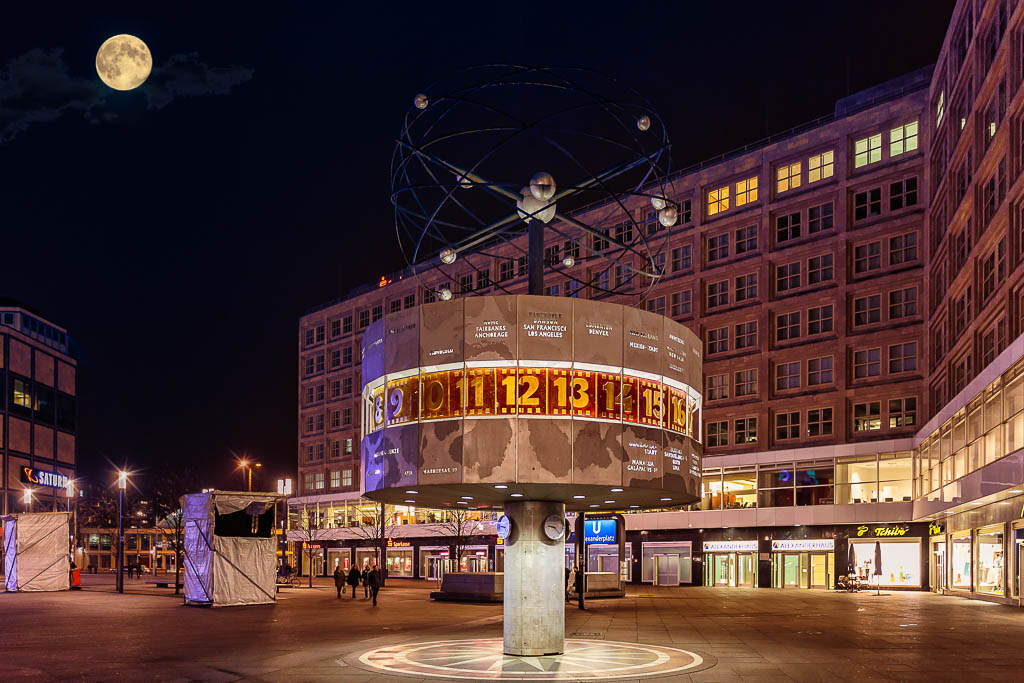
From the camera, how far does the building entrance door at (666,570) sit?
81125 mm

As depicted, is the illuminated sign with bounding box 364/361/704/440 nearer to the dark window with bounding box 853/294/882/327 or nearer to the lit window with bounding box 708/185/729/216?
the dark window with bounding box 853/294/882/327

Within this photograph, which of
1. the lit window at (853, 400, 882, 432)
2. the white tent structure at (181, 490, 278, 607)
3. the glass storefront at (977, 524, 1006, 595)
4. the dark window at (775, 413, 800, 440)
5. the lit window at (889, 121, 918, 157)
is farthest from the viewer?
the dark window at (775, 413, 800, 440)

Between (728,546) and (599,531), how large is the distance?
1213 inches

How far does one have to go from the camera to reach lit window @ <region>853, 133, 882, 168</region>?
71.2m

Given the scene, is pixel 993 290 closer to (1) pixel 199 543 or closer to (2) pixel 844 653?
(2) pixel 844 653

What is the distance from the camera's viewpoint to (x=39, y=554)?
59312 millimetres

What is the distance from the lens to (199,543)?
43.7m

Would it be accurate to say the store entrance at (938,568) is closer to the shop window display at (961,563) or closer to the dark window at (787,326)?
the shop window display at (961,563)

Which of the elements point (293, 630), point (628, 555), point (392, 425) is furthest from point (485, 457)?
point (628, 555)

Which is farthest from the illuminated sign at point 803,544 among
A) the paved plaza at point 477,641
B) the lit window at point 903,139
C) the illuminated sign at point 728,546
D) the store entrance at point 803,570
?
the lit window at point 903,139

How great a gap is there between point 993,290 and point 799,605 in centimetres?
1792

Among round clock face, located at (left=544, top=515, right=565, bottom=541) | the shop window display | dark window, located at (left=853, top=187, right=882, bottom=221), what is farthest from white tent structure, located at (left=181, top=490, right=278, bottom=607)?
dark window, located at (left=853, top=187, right=882, bottom=221)

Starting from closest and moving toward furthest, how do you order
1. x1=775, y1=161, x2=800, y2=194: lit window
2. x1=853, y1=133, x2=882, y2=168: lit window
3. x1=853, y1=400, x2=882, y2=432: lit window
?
x1=853, y1=400, x2=882, y2=432: lit window < x1=853, y1=133, x2=882, y2=168: lit window < x1=775, y1=161, x2=800, y2=194: lit window

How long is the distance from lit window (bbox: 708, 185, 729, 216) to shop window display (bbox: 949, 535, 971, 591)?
31.7m
